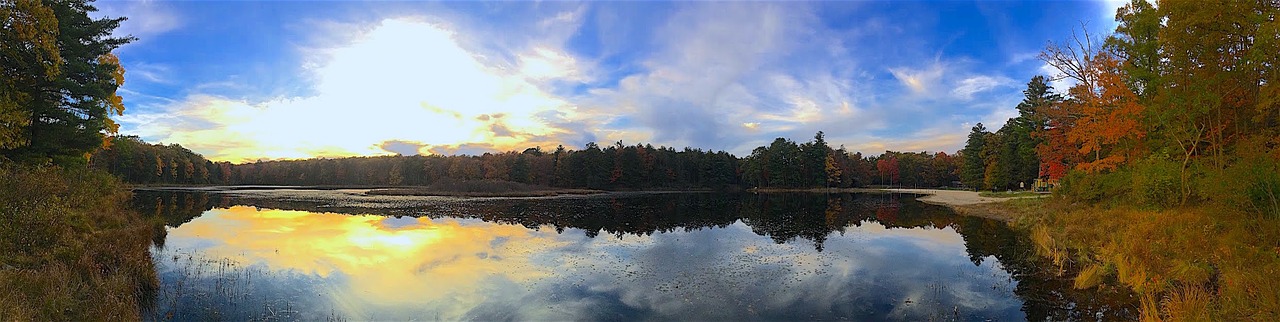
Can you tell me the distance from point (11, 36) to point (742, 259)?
26.7 metres

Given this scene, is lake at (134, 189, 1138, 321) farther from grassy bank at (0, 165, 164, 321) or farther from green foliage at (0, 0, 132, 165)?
green foliage at (0, 0, 132, 165)

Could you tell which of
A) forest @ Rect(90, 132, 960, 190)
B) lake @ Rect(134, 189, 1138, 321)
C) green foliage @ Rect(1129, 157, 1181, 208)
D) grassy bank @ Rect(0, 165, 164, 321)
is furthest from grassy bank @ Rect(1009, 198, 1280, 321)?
forest @ Rect(90, 132, 960, 190)

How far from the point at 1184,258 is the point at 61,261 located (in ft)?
76.7

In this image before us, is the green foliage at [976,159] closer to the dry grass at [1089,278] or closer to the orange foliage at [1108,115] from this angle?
the orange foliage at [1108,115]

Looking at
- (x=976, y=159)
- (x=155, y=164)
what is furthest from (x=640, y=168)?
(x=155, y=164)

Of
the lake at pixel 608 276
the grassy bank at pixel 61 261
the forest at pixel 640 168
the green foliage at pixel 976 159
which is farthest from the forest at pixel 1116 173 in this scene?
the forest at pixel 640 168

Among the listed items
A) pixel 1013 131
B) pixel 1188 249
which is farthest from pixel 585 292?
pixel 1013 131

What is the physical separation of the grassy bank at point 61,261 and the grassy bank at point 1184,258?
16.5 meters

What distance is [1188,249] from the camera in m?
11.5

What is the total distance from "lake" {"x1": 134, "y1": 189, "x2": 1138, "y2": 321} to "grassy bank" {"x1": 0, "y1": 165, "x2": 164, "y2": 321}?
2.59ft

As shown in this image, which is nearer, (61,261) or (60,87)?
(61,261)

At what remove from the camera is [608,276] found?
1371 cm

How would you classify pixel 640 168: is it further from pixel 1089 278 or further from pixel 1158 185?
pixel 1089 278

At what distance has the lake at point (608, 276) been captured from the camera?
1033cm
